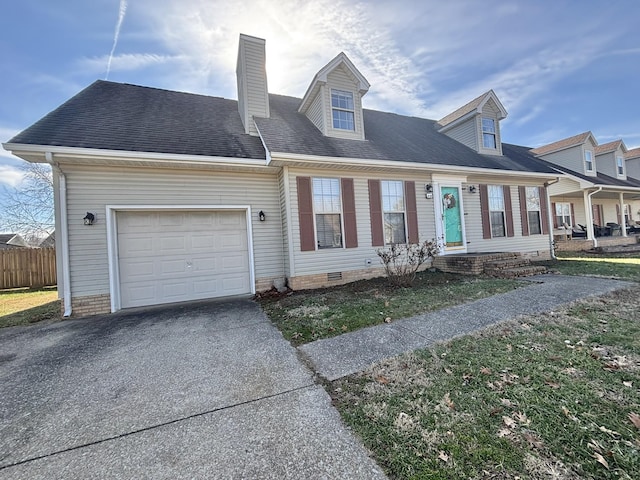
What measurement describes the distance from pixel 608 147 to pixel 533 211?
1200 centimetres

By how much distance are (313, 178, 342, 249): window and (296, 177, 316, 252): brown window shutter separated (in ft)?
0.61

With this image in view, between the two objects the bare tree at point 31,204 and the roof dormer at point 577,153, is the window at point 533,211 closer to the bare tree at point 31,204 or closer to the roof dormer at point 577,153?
the roof dormer at point 577,153

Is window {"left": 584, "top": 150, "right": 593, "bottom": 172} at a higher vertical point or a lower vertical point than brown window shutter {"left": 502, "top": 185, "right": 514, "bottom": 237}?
higher

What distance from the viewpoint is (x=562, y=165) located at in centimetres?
1563

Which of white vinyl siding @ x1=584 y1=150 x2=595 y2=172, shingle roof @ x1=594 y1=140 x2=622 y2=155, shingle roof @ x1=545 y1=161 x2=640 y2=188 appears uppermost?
shingle roof @ x1=594 y1=140 x2=622 y2=155

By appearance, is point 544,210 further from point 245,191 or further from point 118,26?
point 118,26

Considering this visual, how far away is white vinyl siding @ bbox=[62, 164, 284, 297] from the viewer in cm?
570

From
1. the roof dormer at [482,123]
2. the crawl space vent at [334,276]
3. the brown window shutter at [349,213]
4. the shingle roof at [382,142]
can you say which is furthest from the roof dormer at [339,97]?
the roof dormer at [482,123]

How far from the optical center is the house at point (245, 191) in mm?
5777

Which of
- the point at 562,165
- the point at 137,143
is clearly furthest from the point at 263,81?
the point at 562,165

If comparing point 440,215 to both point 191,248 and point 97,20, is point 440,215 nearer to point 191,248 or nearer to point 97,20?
point 191,248

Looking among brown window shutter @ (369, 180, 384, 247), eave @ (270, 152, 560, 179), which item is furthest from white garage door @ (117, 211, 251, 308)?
brown window shutter @ (369, 180, 384, 247)

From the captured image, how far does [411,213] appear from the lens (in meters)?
8.30

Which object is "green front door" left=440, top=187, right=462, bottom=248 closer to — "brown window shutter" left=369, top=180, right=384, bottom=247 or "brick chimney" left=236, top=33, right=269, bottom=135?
"brown window shutter" left=369, top=180, right=384, bottom=247
